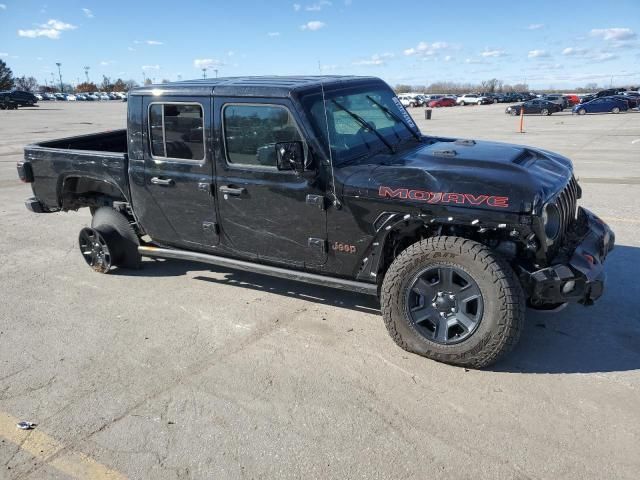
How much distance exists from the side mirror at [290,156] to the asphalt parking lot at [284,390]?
4.39ft

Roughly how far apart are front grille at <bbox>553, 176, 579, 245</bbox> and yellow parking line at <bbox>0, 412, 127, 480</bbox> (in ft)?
10.5

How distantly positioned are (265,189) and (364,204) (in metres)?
0.87

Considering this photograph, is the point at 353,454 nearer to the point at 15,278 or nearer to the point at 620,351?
the point at 620,351

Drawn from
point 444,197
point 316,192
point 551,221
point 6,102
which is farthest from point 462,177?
point 6,102

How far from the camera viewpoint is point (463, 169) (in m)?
3.67

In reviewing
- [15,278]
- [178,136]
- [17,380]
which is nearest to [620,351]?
[178,136]

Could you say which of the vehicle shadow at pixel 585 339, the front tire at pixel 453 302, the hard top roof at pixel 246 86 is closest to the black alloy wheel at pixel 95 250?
the hard top roof at pixel 246 86

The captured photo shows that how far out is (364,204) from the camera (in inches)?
149

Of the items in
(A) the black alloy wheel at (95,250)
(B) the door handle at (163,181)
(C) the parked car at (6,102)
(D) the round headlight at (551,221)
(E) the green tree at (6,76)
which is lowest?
(A) the black alloy wheel at (95,250)

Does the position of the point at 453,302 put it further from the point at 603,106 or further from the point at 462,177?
the point at 603,106

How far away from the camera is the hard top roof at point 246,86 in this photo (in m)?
4.07

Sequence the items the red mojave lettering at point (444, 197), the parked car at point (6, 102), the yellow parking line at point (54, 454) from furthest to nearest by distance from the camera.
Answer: the parked car at point (6, 102), the red mojave lettering at point (444, 197), the yellow parking line at point (54, 454)

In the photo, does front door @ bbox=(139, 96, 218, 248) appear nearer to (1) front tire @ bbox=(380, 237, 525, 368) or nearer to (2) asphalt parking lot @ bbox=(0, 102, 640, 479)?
(2) asphalt parking lot @ bbox=(0, 102, 640, 479)

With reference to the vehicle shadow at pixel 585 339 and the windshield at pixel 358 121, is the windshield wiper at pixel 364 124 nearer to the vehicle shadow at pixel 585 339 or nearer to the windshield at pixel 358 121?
the windshield at pixel 358 121
